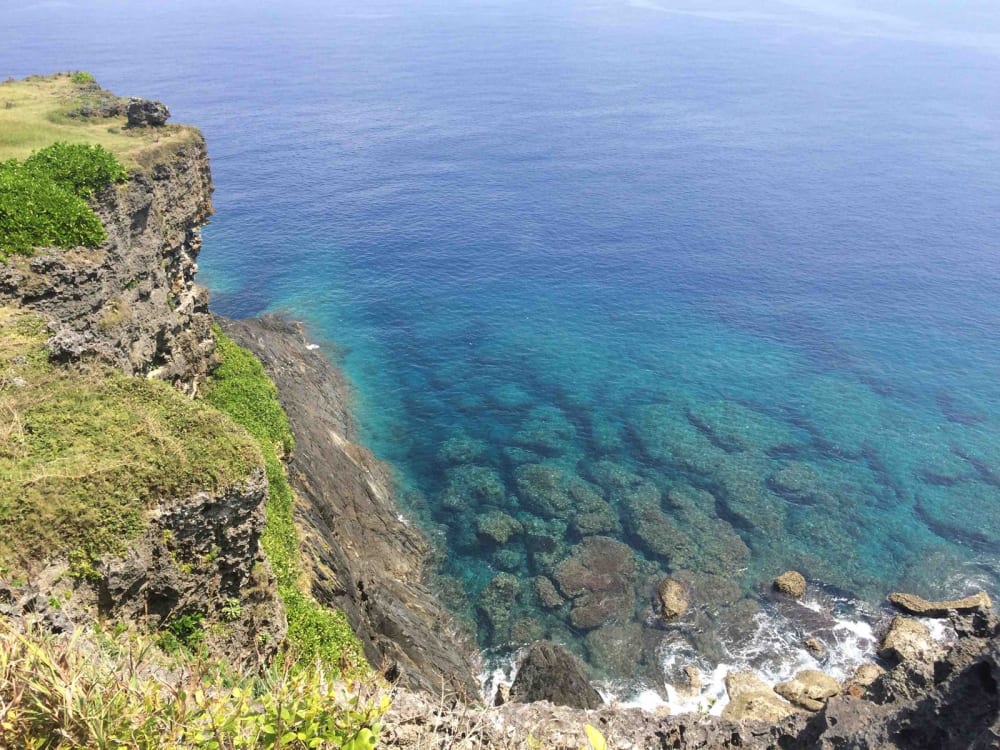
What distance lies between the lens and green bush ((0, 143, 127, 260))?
2736 cm

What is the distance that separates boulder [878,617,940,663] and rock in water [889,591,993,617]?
53.8 inches

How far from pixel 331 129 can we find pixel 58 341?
123 metres

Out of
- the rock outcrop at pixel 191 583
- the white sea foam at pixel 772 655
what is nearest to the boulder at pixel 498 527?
the white sea foam at pixel 772 655

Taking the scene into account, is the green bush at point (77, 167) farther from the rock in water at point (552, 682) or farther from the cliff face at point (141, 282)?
the rock in water at point (552, 682)

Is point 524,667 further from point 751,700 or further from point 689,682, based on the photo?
point 751,700

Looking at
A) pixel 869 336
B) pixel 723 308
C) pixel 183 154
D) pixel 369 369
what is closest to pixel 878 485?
pixel 869 336

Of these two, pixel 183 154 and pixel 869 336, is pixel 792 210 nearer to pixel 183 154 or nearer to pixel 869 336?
pixel 869 336

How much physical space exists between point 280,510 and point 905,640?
39.0m

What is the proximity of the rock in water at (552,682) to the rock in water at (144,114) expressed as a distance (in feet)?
137

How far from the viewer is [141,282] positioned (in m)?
33.1

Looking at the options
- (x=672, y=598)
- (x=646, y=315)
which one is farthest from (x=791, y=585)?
(x=646, y=315)

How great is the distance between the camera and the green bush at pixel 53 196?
27.4 m

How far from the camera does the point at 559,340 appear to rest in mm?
72125

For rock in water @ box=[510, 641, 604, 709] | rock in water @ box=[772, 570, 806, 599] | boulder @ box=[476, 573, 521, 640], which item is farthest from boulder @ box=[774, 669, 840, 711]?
boulder @ box=[476, 573, 521, 640]
